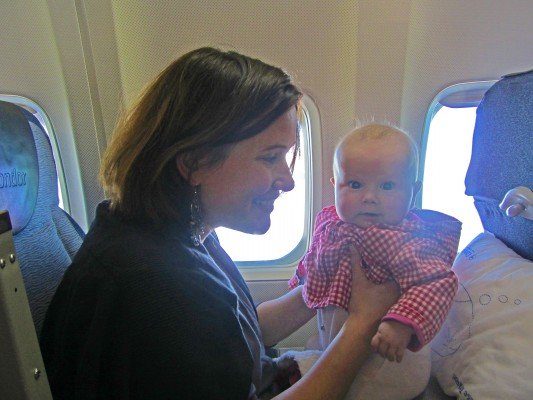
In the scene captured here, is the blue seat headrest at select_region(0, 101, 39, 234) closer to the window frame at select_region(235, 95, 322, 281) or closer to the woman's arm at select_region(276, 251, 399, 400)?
the woman's arm at select_region(276, 251, 399, 400)

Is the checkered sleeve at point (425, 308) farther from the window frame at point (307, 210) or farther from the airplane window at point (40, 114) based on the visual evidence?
the airplane window at point (40, 114)

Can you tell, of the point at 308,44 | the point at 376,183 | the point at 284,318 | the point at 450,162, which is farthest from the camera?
the point at 450,162

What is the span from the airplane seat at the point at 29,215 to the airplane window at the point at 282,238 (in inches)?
41.1

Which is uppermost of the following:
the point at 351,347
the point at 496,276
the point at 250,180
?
the point at 250,180

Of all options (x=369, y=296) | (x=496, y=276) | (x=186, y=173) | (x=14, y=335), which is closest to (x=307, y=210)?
(x=369, y=296)

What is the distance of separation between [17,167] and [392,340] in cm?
109

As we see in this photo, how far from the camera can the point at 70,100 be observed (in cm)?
192

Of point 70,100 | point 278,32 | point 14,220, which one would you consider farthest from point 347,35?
point 14,220

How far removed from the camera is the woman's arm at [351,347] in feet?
3.60

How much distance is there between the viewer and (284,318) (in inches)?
63.2

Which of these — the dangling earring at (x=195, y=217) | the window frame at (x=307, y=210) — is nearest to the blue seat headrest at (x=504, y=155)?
the window frame at (x=307, y=210)

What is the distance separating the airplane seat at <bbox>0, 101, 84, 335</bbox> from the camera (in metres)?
1.03

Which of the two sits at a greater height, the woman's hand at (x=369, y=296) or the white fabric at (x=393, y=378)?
the woman's hand at (x=369, y=296)

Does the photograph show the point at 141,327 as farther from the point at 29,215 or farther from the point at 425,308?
the point at 425,308
